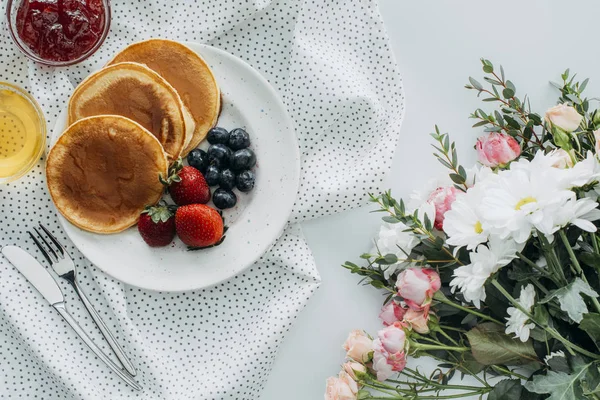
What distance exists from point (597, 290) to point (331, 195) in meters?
0.63

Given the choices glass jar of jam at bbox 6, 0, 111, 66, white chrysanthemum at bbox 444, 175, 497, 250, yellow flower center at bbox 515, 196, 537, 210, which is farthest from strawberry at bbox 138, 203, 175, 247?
yellow flower center at bbox 515, 196, 537, 210

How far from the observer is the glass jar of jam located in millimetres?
1527

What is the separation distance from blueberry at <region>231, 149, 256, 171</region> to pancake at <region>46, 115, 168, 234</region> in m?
0.15

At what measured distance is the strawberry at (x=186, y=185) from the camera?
1488 millimetres

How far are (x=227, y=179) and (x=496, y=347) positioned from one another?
0.68 metres

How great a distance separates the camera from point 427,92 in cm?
161

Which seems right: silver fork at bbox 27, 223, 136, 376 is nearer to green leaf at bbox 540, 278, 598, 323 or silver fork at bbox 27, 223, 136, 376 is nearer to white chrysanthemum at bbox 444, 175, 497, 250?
white chrysanthemum at bbox 444, 175, 497, 250

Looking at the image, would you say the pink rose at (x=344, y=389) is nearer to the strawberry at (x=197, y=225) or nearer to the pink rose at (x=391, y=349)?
the pink rose at (x=391, y=349)

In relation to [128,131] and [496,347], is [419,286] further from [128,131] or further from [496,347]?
[128,131]

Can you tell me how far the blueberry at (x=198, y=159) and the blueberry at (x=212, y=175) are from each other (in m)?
0.02

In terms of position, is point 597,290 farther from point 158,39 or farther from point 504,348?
point 158,39

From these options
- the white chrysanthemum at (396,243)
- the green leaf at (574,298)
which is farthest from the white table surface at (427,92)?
the green leaf at (574,298)

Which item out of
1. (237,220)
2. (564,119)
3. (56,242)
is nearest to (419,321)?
(564,119)

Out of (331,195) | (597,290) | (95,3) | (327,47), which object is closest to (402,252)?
(331,195)
